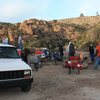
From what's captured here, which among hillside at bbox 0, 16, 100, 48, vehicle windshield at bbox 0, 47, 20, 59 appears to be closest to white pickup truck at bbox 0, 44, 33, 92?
vehicle windshield at bbox 0, 47, 20, 59

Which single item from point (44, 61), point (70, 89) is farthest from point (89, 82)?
point (44, 61)

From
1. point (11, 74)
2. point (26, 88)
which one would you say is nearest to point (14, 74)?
point (11, 74)

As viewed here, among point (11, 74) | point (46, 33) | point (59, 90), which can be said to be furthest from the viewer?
point (46, 33)

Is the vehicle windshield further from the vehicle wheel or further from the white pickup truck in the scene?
the vehicle wheel

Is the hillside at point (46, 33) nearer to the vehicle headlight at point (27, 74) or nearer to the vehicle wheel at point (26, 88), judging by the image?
the vehicle wheel at point (26, 88)

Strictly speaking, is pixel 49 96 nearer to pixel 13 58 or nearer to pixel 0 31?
pixel 13 58

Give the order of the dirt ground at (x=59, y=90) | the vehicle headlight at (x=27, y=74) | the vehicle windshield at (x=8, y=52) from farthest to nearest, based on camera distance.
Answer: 1. the vehicle windshield at (x=8, y=52)
2. the vehicle headlight at (x=27, y=74)
3. the dirt ground at (x=59, y=90)

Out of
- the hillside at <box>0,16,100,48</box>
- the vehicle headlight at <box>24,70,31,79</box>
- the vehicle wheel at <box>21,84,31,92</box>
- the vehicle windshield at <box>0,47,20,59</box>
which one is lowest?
the hillside at <box>0,16,100,48</box>

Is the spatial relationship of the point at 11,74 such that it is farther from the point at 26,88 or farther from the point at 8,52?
the point at 8,52

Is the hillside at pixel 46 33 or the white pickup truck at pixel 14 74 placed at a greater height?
the white pickup truck at pixel 14 74

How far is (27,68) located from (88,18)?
313 feet

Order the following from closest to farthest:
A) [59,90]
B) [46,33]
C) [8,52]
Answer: [59,90] → [8,52] → [46,33]

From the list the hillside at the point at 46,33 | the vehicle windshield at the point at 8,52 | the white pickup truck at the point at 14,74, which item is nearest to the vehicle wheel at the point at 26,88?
the white pickup truck at the point at 14,74

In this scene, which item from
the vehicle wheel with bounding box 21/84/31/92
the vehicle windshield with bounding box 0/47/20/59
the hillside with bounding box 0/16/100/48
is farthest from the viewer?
the hillside with bounding box 0/16/100/48
